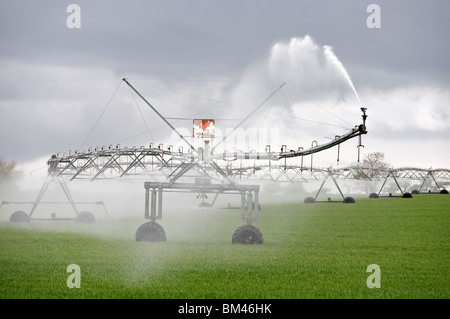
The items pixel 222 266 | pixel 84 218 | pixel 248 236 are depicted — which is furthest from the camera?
pixel 84 218

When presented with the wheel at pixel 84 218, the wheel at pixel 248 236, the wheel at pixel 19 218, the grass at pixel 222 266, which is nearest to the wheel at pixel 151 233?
the grass at pixel 222 266

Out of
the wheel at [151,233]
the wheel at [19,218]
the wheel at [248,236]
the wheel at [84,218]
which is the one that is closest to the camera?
the wheel at [248,236]

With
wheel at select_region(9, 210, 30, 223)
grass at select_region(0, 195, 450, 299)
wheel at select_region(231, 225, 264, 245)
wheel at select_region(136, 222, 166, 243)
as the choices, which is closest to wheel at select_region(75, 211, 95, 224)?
wheel at select_region(9, 210, 30, 223)

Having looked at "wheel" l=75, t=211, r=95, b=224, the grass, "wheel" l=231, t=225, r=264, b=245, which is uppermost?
"wheel" l=75, t=211, r=95, b=224

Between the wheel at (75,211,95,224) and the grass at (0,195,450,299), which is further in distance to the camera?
the wheel at (75,211,95,224)

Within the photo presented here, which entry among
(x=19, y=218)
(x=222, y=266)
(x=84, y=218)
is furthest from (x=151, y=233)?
(x=19, y=218)

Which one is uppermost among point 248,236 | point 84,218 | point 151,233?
point 84,218

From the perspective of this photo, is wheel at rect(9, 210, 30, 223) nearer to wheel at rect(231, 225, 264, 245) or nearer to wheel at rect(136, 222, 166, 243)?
wheel at rect(136, 222, 166, 243)

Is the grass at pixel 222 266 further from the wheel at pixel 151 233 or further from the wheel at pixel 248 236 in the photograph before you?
the wheel at pixel 248 236

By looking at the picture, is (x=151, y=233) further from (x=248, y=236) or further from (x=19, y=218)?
(x=19, y=218)
